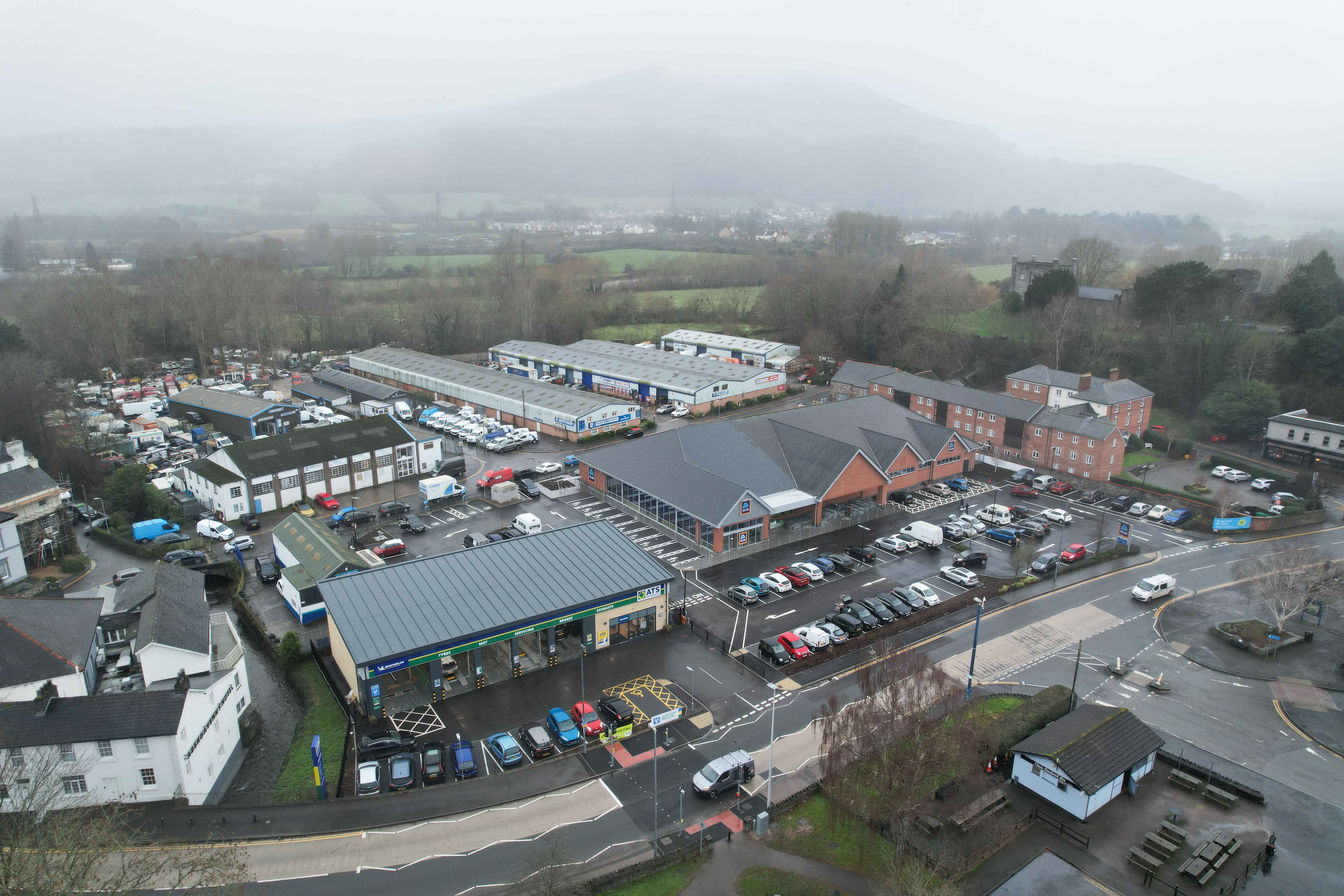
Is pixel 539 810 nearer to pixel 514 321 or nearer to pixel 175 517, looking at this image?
pixel 175 517

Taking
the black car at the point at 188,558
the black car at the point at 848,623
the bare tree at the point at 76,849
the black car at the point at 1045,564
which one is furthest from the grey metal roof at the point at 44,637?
the black car at the point at 1045,564

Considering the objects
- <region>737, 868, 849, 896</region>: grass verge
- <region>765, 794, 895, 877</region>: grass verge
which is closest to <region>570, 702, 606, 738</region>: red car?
<region>765, 794, 895, 877</region>: grass verge

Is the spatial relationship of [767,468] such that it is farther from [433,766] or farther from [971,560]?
[433,766]

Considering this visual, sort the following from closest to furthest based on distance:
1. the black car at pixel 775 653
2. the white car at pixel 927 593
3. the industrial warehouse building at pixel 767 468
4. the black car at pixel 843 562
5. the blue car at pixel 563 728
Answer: the blue car at pixel 563 728, the black car at pixel 775 653, the white car at pixel 927 593, the black car at pixel 843 562, the industrial warehouse building at pixel 767 468

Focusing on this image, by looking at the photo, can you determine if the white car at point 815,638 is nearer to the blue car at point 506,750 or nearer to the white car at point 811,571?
the white car at point 811,571

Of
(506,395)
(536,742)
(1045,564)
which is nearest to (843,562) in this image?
(1045,564)
